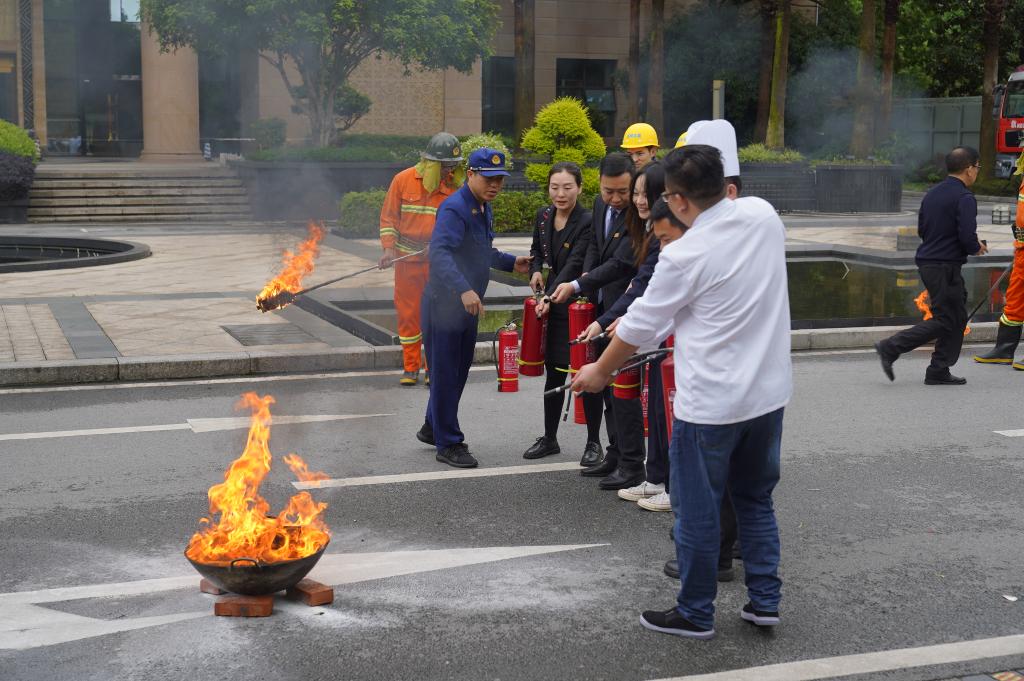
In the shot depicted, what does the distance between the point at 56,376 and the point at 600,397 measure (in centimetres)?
456

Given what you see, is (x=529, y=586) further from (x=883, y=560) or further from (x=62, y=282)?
(x=62, y=282)

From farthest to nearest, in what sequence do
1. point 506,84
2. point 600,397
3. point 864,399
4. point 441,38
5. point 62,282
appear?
point 506,84 → point 441,38 → point 62,282 → point 864,399 → point 600,397

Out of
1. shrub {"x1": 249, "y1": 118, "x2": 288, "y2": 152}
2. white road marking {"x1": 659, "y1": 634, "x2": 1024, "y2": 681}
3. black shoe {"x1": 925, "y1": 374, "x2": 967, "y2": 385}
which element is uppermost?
shrub {"x1": 249, "y1": 118, "x2": 288, "y2": 152}

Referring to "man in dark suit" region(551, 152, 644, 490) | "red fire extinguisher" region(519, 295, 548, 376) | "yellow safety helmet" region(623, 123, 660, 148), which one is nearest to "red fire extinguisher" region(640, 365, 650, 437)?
"man in dark suit" region(551, 152, 644, 490)

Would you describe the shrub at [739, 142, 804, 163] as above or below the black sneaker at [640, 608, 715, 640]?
above

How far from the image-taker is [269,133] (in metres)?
Answer: 31.7

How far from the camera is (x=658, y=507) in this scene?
6238 millimetres

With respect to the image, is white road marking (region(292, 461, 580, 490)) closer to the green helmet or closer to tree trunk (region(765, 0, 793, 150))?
the green helmet

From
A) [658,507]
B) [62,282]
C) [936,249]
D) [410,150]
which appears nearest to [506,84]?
[410,150]

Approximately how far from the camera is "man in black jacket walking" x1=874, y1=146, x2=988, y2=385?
9406 millimetres

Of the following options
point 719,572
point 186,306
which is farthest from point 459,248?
point 186,306

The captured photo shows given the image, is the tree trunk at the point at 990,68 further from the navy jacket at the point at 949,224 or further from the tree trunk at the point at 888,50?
the navy jacket at the point at 949,224

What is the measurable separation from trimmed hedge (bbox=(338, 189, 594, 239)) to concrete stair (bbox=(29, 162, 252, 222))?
4.65m

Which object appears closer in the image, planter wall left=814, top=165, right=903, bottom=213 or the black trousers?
the black trousers
